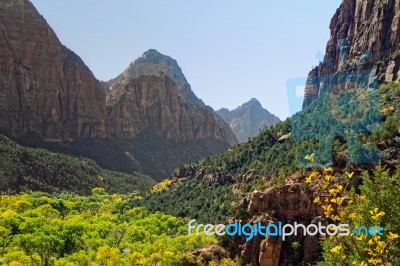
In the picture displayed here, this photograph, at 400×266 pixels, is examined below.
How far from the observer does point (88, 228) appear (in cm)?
5806

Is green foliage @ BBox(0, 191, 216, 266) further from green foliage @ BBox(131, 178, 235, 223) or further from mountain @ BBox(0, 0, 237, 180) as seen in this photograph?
mountain @ BBox(0, 0, 237, 180)

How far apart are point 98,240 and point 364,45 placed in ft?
211

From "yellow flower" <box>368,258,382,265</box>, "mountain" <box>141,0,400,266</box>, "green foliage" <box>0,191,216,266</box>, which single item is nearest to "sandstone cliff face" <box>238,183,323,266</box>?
"mountain" <box>141,0,400,266</box>

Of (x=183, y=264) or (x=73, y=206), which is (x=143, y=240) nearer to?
(x=183, y=264)

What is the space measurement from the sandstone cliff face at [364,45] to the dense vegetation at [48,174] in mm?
67687

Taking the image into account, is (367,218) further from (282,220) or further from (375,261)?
(282,220)

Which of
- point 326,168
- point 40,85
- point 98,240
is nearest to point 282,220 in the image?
point 326,168

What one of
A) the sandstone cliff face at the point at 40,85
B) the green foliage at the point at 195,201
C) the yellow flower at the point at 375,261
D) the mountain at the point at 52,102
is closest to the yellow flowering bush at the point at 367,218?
the yellow flower at the point at 375,261

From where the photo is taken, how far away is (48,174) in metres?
120

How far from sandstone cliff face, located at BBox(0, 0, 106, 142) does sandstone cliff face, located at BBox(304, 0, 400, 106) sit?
108 meters

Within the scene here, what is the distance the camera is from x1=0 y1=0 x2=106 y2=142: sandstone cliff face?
16212 cm

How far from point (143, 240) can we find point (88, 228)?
36.1ft

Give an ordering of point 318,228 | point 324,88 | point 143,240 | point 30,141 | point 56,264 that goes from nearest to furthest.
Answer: point 318,228
point 56,264
point 143,240
point 324,88
point 30,141

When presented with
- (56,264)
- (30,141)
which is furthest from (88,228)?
(30,141)
